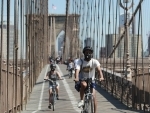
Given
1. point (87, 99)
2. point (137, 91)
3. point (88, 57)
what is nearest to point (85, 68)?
point (88, 57)

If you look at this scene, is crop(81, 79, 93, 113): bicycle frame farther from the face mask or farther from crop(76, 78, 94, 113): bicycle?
the face mask

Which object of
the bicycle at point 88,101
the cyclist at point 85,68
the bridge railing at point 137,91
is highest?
A: the cyclist at point 85,68

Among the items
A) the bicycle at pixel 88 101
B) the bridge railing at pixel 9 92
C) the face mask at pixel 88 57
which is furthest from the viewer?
the bridge railing at pixel 9 92

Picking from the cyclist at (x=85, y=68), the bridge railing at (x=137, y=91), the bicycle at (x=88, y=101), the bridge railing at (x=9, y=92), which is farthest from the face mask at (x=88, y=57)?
the bridge railing at (x=137, y=91)

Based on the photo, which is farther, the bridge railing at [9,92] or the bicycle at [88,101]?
the bridge railing at [9,92]

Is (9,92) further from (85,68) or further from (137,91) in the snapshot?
(137,91)

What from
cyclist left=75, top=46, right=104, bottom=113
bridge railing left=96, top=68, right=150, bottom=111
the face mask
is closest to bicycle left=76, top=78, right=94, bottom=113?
cyclist left=75, top=46, right=104, bottom=113

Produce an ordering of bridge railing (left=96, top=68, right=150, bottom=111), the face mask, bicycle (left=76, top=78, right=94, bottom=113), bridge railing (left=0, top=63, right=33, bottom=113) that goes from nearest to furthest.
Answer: bicycle (left=76, top=78, right=94, bottom=113), the face mask, bridge railing (left=0, top=63, right=33, bottom=113), bridge railing (left=96, top=68, right=150, bottom=111)

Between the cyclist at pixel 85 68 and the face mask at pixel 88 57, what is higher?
the face mask at pixel 88 57

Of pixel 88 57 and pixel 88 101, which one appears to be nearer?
pixel 88 101

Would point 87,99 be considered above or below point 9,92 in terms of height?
above

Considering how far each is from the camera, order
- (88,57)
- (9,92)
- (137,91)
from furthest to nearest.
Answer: (137,91), (9,92), (88,57)

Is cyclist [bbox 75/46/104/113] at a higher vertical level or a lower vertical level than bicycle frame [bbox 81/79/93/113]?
higher

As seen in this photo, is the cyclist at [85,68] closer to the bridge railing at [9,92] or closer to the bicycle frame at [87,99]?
the bicycle frame at [87,99]
